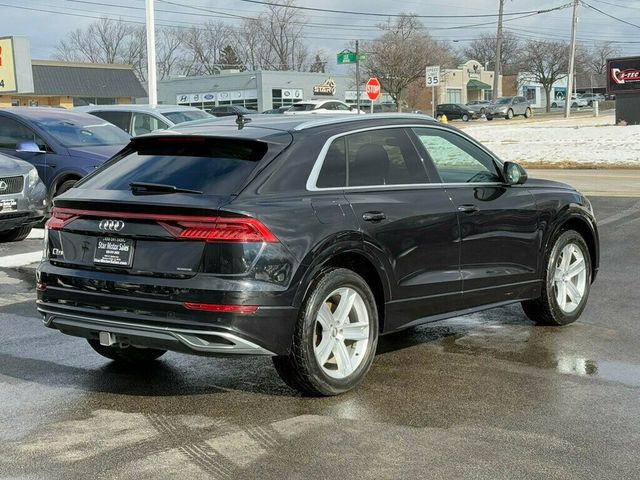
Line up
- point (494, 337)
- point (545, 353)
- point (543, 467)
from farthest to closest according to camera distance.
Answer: point (494, 337) → point (545, 353) → point (543, 467)

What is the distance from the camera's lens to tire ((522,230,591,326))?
289 inches

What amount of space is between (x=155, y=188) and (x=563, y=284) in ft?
12.2

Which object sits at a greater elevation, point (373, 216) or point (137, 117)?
point (137, 117)

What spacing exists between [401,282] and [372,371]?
0.68 meters

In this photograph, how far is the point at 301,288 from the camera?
Answer: 5.30 m

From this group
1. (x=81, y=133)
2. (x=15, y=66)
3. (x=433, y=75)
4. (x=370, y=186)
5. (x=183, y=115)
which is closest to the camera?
(x=370, y=186)

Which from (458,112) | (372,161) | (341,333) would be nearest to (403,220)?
(372,161)

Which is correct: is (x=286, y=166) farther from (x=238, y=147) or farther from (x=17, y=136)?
(x=17, y=136)

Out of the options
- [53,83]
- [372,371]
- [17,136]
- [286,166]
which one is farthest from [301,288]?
[53,83]

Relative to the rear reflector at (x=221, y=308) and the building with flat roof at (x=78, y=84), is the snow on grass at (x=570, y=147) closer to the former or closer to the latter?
the rear reflector at (x=221, y=308)

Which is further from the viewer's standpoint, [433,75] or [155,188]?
[433,75]

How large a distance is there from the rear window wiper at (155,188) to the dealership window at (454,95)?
315 ft

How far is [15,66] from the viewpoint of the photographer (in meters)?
29.7

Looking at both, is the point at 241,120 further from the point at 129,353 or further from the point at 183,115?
the point at 183,115
